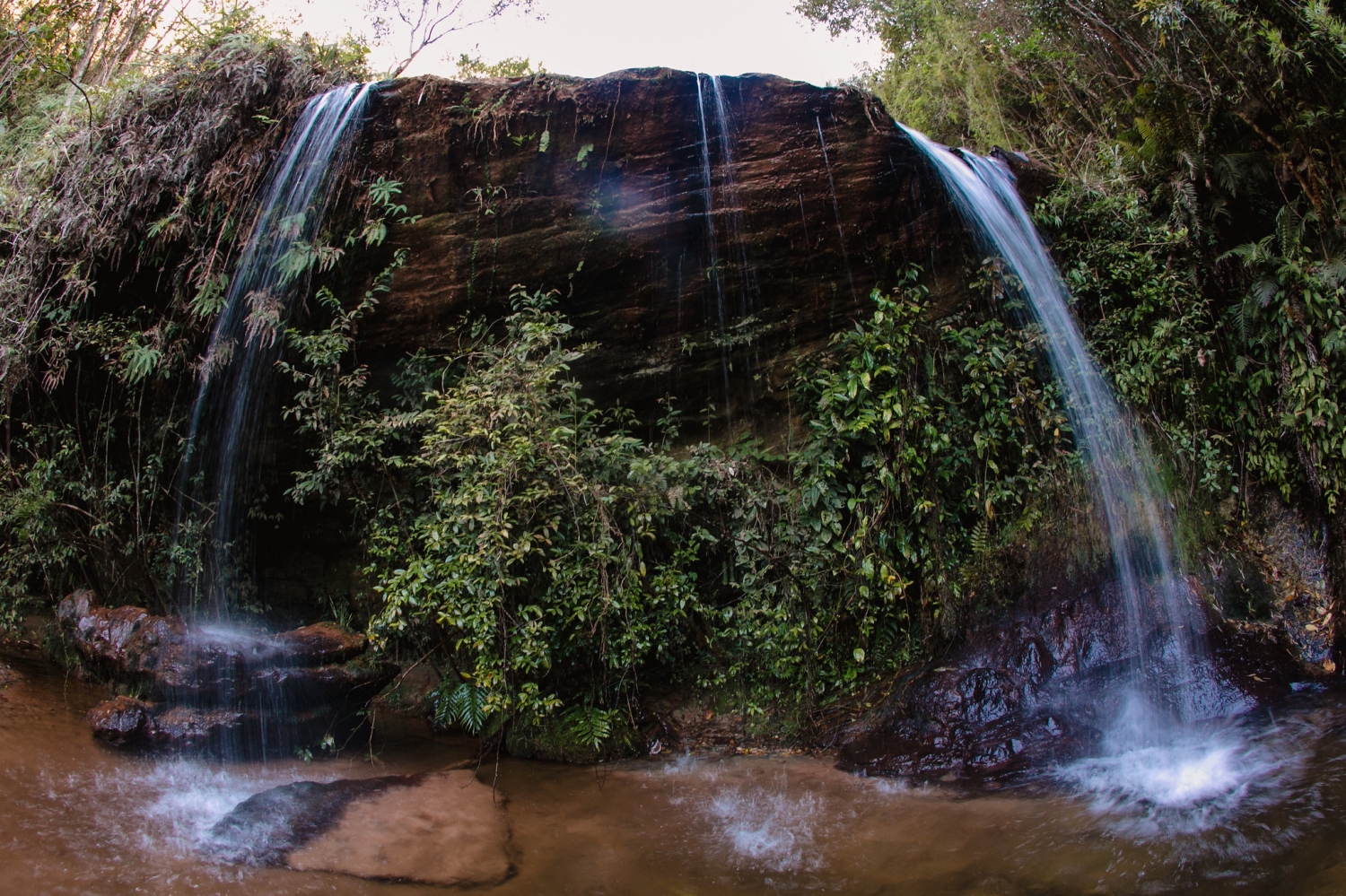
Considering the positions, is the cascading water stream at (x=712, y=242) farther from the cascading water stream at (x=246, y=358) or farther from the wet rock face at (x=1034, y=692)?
the wet rock face at (x=1034, y=692)

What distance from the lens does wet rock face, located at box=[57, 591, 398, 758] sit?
16.4 ft

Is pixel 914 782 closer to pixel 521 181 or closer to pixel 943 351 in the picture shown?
pixel 943 351

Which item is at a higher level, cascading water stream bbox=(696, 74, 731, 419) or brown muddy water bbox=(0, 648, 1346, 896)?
cascading water stream bbox=(696, 74, 731, 419)

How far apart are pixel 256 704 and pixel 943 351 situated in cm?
553

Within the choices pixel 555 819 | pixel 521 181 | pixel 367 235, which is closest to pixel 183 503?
pixel 367 235

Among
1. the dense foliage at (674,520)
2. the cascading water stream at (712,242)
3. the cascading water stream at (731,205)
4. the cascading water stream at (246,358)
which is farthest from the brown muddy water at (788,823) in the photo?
the cascading water stream at (731,205)

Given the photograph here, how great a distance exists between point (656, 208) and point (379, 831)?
15.5ft

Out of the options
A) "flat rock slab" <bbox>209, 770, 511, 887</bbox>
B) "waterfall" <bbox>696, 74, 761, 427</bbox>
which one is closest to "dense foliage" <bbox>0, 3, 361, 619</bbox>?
"flat rock slab" <bbox>209, 770, 511, 887</bbox>

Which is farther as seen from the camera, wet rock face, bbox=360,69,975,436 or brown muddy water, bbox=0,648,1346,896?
wet rock face, bbox=360,69,975,436

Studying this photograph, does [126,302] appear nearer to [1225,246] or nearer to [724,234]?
[724,234]

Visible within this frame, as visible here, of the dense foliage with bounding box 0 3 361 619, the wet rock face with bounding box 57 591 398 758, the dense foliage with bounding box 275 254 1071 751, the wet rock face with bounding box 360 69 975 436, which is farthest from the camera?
the dense foliage with bounding box 0 3 361 619

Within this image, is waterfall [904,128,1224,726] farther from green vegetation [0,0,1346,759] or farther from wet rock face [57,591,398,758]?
wet rock face [57,591,398,758]

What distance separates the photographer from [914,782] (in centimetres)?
434

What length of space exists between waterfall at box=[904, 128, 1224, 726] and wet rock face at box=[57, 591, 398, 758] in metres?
5.13
